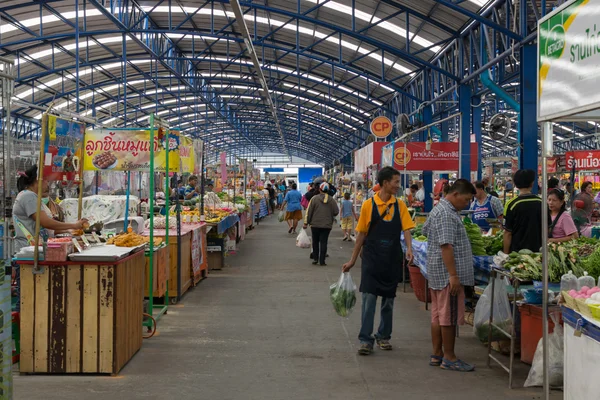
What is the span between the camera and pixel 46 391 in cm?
476

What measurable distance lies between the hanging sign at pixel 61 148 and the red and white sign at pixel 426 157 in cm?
768

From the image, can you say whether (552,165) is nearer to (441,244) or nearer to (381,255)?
(381,255)

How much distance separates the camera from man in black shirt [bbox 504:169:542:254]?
6.09 m

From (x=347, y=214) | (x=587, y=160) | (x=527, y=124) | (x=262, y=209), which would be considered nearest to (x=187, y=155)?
(x=527, y=124)

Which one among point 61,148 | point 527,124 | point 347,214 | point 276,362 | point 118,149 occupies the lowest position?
point 276,362

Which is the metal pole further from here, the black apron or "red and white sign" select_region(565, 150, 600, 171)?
"red and white sign" select_region(565, 150, 600, 171)

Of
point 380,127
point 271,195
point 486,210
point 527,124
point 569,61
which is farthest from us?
point 271,195

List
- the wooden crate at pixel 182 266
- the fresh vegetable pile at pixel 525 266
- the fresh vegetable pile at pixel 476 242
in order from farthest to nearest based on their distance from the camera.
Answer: the wooden crate at pixel 182 266 → the fresh vegetable pile at pixel 476 242 → the fresh vegetable pile at pixel 525 266

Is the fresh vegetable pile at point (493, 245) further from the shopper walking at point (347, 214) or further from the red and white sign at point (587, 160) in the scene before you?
the shopper walking at point (347, 214)

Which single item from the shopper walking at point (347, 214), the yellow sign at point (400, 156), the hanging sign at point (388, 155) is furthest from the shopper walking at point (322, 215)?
the shopper walking at point (347, 214)

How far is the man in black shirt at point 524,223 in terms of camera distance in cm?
609

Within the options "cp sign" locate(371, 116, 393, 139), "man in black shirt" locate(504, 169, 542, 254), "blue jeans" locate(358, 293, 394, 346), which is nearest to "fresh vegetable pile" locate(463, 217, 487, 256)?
"man in black shirt" locate(504, 169, 542, 254)

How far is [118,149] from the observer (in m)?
7.12

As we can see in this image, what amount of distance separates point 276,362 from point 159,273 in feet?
8.75
